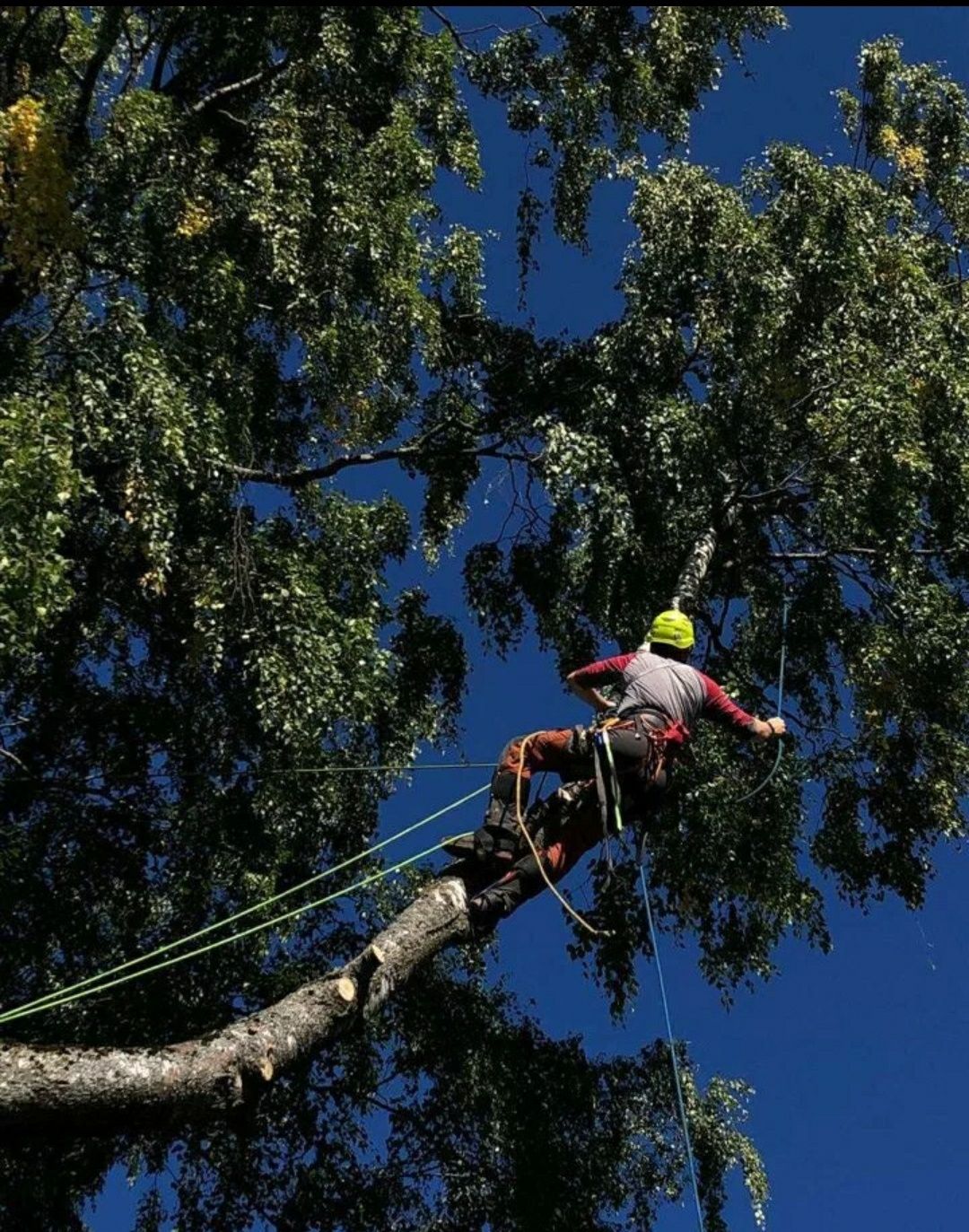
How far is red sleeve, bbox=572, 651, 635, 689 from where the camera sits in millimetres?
5012

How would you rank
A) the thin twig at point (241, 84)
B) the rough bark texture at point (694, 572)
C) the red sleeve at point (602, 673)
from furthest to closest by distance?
the thin twig at point (241, 84)
the rough bark texture at point (694, 572)
the red sleeve at point (602, 673)

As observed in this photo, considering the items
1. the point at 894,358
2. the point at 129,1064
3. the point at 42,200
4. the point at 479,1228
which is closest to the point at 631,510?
the point at 894,358

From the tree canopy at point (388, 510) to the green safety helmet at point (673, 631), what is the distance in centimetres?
146

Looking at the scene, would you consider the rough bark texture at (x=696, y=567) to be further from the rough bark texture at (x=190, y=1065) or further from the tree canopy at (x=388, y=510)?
the rough bark texture at (x=190, y=1065)

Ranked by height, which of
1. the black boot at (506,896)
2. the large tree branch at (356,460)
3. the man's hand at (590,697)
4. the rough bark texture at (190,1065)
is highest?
the large tree branch at (356,460)

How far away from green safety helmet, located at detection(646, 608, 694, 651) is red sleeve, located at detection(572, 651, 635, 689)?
22cm

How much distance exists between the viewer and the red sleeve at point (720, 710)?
5.07 m

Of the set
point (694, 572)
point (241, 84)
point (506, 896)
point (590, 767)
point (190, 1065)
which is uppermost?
point (241, 84)

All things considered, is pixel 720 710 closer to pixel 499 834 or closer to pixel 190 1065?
pixel 499 834

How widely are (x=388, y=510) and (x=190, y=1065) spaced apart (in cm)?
517

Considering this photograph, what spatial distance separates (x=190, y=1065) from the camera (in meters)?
3.06

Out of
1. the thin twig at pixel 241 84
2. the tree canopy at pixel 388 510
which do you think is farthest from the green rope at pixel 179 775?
the thin twig at pixel 241 84

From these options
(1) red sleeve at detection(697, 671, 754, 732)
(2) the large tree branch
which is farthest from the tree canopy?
(1) red sleeve at detection(697, 671, 754, 732)

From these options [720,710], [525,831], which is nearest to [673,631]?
[720,710]
